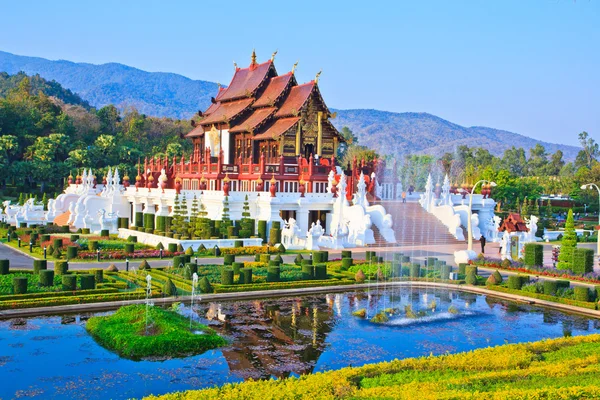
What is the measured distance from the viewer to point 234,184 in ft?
176

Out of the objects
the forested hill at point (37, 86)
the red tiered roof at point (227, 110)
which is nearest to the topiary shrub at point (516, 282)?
the red tiered roof at point (227, 110)

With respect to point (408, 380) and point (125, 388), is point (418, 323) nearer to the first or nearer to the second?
point (408, 380)

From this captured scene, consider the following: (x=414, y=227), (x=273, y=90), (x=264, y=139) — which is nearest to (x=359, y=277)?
(x=414, y=227)

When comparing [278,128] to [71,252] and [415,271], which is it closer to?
[71,252]

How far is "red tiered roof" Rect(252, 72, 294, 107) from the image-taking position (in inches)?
2334

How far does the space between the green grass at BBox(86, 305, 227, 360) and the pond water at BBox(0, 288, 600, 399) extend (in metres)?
0.38

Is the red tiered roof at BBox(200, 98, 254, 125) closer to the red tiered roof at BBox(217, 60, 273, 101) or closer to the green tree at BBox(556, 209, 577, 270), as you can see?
the red tiered roof at BBox(217, 60, 273, 101)

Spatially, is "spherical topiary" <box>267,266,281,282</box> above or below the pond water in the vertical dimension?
above

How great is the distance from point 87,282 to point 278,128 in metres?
33.0

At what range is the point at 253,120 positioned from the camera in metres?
59.7

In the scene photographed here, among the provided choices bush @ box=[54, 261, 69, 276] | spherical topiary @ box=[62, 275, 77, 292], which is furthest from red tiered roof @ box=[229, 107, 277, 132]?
spherical topiary @ box=[62, 275, 77, 292]

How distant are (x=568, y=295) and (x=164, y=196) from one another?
32438mm

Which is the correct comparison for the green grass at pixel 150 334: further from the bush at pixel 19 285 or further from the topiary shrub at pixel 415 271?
the topiary shrub at pixel 415 271

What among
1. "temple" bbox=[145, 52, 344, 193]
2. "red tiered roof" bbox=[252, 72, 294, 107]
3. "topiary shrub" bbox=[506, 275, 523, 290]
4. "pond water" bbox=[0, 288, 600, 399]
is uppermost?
"red tiered roof" bbox=[252, 72, 294, 107]
